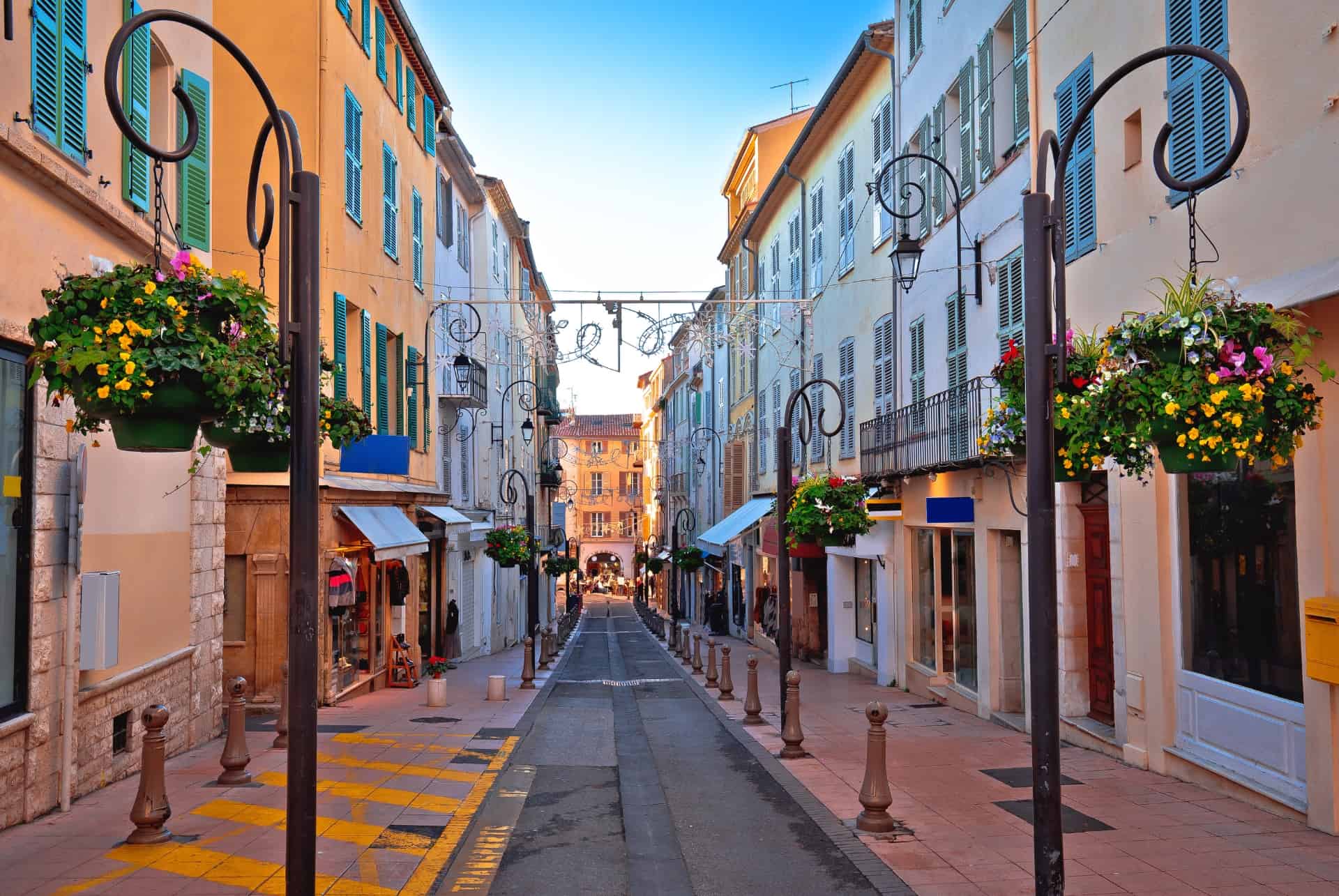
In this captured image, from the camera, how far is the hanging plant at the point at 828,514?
52.3ft

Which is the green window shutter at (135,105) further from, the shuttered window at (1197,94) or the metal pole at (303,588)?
the shuttered window at (1197,94)

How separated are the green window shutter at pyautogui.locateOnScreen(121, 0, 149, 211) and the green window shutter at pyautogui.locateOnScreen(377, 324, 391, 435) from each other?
9543mm

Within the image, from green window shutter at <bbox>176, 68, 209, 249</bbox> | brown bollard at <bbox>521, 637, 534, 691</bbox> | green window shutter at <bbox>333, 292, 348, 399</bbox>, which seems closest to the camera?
green window shutter at <bbox>176, 68, 209, 249</bbox>

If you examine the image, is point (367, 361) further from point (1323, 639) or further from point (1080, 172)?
point (1323, 639)

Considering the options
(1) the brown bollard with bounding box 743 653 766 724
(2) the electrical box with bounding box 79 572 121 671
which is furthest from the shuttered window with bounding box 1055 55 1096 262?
(2) the electrical box with bounding box 79 572 121 671

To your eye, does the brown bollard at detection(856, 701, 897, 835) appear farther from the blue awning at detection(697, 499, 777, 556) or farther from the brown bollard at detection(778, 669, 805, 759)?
the blue awning at detection(697, 499, 777, 556)

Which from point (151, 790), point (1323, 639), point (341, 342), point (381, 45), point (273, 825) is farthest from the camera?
point (381, 45)

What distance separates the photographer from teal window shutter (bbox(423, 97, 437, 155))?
83.4 feet

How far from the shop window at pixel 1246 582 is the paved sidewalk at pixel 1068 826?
1113 millimetres

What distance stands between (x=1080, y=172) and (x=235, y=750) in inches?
413

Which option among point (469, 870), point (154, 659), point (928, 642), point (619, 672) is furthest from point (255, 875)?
point (619, 672)

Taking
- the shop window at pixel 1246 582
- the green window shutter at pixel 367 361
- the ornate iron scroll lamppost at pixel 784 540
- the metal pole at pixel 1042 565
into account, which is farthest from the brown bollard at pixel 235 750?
the green window shutter at pixel 367 361

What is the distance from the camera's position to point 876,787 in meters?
8.95

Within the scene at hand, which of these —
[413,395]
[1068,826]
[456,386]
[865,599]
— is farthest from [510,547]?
[1068,826]
